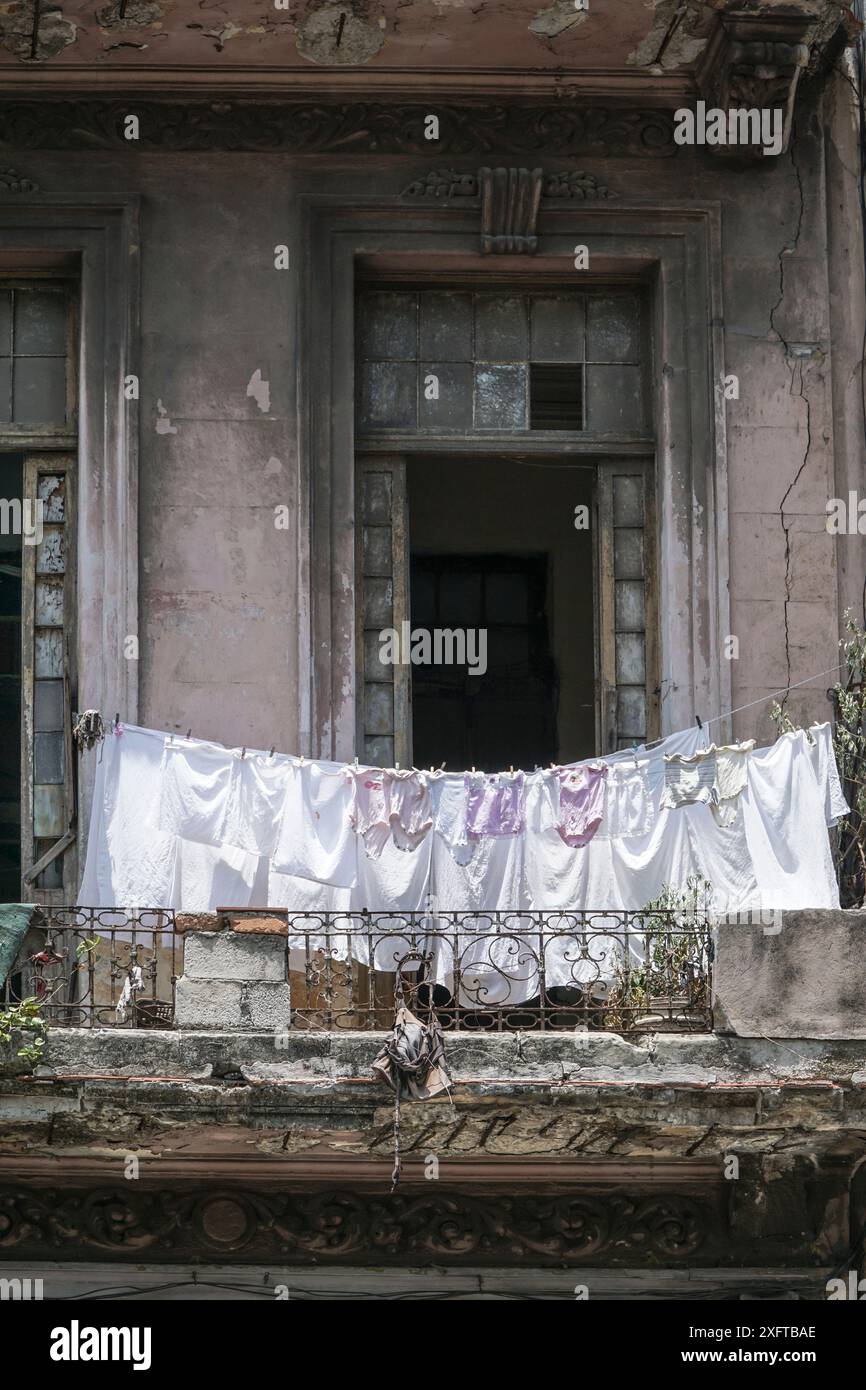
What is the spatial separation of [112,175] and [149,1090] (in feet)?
15.7

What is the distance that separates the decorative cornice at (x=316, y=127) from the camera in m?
12.5

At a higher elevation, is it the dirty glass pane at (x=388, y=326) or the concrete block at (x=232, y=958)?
the dirty glass pane at (x=388, y=326)

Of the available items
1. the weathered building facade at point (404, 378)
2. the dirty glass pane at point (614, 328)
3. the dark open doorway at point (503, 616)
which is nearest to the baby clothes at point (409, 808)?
the weathered building facade at point (404, 378)

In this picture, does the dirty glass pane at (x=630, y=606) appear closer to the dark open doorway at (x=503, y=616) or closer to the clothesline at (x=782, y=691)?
the clothesline at (x=782, y=691)

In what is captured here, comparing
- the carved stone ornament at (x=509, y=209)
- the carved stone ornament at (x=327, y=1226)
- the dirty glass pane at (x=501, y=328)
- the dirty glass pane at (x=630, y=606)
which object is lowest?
the carved stone ornament at (x=327, y=1226)

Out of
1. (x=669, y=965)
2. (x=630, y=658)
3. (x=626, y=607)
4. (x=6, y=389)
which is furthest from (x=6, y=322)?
(x=669, y=965)

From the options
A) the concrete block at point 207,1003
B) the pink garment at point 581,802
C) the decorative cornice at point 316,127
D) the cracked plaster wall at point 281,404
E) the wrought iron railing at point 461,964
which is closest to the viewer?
the concrete block at point 207,1003

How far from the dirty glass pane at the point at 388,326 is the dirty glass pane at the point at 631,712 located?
205cm

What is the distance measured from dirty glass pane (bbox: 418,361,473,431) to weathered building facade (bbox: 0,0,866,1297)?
0.06 feet

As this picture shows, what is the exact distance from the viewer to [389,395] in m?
12.7

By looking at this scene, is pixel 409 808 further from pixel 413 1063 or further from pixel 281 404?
pixel 281 404

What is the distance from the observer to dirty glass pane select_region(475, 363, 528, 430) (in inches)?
499

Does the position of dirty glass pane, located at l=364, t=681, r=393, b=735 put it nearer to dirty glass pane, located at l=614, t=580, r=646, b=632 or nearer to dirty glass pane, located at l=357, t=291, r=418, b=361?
dirty glass pane, located at l=614, t=580, r=646, b=632

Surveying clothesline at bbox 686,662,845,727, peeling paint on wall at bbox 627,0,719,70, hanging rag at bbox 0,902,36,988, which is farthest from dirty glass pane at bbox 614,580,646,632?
hanging rag at bbox 0,902,36,988
